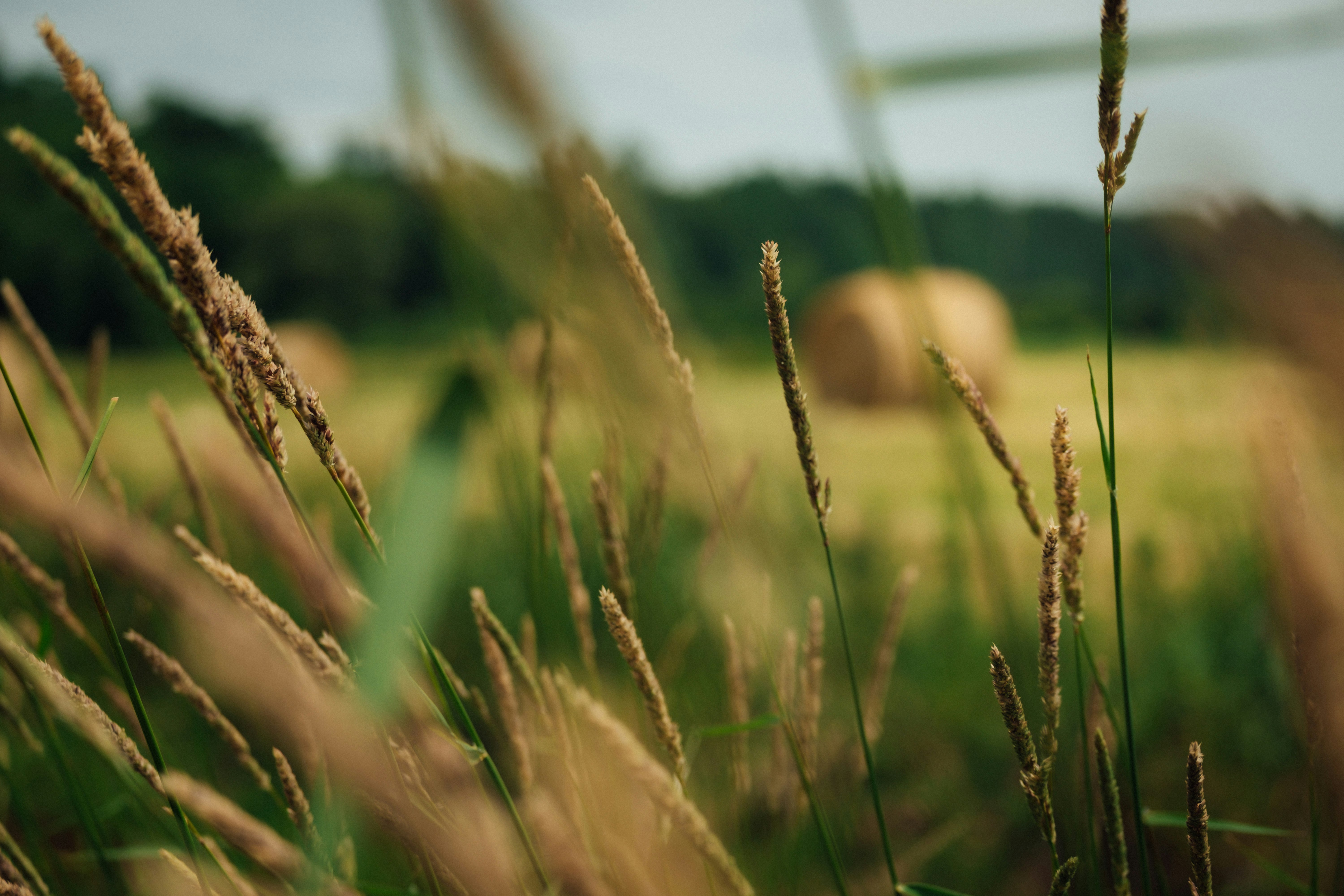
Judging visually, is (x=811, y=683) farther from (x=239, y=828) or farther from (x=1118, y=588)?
(x=239, y=828)

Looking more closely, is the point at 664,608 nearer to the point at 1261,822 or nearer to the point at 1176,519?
the point at 1261,822

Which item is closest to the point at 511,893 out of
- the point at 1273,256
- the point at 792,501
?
the point at 1273,256

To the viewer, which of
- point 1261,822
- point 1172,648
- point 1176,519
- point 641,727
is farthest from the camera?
point 1176,519

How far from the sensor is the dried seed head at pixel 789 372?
372 millimetres

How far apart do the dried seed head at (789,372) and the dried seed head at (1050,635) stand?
0.10m

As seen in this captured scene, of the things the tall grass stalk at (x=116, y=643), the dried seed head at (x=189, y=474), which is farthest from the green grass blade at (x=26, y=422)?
the dried seed head at (x=189, y=474)

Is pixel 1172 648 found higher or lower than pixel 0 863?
lower

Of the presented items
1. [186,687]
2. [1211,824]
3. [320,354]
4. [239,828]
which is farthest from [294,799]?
[320,354]

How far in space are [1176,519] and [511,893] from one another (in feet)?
8.11

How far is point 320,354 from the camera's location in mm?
9109

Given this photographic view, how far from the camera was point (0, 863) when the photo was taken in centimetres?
47

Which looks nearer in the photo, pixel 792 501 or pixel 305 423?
pixel 305 423

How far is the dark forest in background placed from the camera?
32.2 inches

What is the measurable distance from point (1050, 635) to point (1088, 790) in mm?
146
